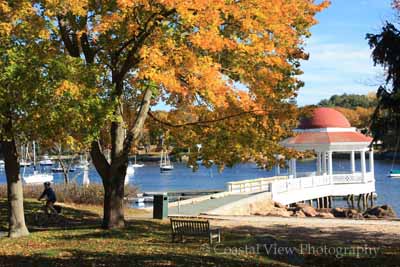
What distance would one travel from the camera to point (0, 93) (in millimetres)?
12711

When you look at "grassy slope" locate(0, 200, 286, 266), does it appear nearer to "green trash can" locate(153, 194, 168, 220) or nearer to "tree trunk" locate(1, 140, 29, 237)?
"tree trunk" locate(1, 140, 29, 237)

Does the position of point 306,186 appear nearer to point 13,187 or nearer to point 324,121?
point 324,121

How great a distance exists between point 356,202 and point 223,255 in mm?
40117

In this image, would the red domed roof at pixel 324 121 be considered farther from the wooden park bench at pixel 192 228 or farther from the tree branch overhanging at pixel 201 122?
the wooden park bench at pixel 192 228

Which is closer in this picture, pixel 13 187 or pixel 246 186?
pixel 13 187

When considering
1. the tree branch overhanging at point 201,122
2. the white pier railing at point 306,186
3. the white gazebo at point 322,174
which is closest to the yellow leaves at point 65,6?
the tree branch overhanging at point 201,122

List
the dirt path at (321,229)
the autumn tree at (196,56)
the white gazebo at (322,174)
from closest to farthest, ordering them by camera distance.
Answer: the autumn tree at (196,56)
the dirt path at (321,229)
the white gazebo at (322,174)

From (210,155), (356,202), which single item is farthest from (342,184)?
(210,155)

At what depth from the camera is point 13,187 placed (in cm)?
1545

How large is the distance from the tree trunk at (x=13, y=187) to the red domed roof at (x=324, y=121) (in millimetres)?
28150

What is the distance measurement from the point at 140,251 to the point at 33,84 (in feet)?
15.2

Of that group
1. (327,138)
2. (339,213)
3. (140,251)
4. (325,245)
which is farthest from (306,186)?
(140,251)

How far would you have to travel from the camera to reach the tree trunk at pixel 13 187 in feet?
50.3

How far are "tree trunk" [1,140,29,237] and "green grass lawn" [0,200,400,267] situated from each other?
452 millimetres
